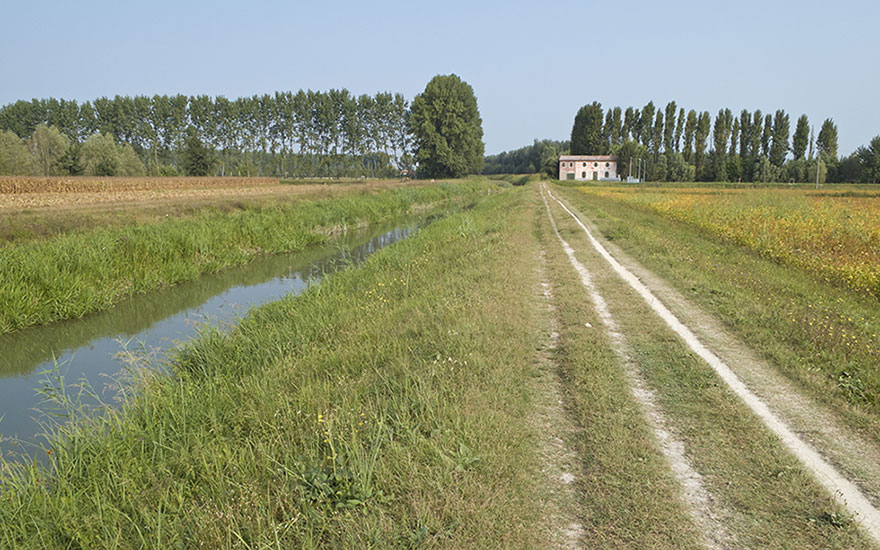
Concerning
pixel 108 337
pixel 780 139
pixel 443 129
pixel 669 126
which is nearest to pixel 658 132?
pixel 669 126

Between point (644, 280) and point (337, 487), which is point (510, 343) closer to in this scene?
point (337, 487)

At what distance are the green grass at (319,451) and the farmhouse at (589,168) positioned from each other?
298 ft

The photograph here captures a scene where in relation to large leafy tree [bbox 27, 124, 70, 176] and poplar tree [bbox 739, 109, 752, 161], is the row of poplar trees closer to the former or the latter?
poplar tree [bbox 739, 109, 752, 161]

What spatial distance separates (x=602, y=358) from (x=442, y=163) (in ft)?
221

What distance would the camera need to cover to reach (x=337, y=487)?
3428 millimetres

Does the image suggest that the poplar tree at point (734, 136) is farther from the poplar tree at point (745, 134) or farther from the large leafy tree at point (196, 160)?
the large leafy tree at point (196, 160)

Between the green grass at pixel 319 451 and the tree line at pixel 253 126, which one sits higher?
the tree line at pixel 253 126

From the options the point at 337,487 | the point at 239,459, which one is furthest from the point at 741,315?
the point at 239,459

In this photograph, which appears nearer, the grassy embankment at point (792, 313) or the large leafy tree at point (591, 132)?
the grassy embankment at point (792, 313)

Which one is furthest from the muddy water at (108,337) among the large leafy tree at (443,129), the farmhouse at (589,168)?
the farmhouse at (589,168)

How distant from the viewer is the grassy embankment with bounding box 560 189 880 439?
4.77 metres

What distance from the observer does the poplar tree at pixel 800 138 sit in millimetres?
83125

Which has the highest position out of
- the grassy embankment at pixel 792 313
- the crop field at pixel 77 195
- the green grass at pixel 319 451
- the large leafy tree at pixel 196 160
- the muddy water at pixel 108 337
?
the large leafy tree at pixel 196 160

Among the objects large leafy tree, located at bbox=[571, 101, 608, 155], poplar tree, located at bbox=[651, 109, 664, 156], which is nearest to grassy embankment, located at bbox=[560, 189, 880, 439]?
poplar tree, located at bbox=[651, 109, 664, 156]
